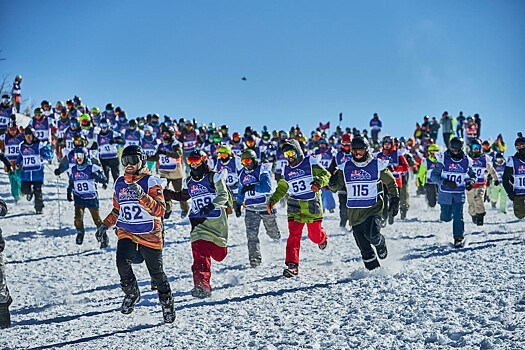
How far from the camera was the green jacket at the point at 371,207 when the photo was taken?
735cm

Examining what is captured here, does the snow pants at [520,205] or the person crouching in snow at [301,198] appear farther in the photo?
the snow pants at [520,205]

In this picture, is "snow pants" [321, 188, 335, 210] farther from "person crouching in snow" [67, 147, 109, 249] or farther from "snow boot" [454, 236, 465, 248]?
"person crouching in snow" [67, 147, 109, 249]

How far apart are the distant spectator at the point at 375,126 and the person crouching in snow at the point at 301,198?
18.4 meters

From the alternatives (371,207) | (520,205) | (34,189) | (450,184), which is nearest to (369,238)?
(371,207)

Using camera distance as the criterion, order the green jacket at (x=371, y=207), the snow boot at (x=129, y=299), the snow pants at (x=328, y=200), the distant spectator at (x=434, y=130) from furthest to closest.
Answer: the distant spectator at (x=434, y=130) < the snow pants at (x=328, y=200) < the green jacket at (x=371, y=207) < the snow boot at (x=129, y=299)

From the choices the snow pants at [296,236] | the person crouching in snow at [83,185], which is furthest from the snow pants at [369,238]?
the person crouching in snow at [83,185]

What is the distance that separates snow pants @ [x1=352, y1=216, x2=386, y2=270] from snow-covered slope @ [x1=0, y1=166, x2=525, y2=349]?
0.17 meters

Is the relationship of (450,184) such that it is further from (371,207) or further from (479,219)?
(479,219)

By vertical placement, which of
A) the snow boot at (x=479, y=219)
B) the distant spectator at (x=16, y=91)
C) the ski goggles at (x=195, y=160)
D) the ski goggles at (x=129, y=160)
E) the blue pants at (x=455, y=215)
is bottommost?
the snow boot at (x=479, y=219)

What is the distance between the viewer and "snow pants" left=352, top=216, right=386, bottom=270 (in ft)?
23.6

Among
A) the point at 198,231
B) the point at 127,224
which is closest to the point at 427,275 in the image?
the point at 198,231

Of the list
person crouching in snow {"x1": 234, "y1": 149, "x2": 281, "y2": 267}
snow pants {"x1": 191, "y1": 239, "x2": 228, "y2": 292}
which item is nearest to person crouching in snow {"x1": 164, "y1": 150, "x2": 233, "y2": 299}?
snow pants {"x1": 191, "y1": 239, "x2": 228, "y2": 292}

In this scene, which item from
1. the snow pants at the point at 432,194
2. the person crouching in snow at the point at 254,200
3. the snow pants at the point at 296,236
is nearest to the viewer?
the snow pants at the point at 296,236

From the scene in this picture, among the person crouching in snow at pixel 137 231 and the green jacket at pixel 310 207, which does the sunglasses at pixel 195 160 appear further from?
the green jacket at pixel 310 207
